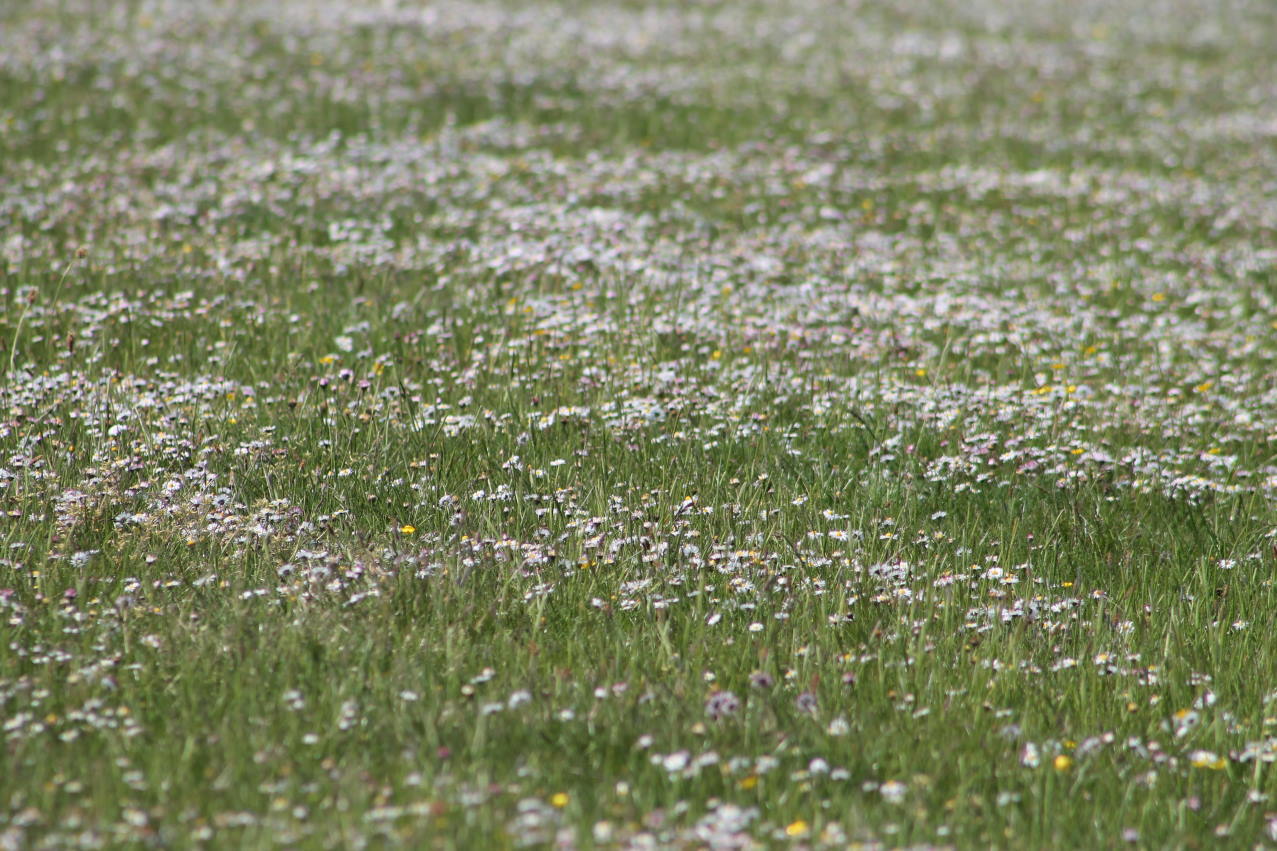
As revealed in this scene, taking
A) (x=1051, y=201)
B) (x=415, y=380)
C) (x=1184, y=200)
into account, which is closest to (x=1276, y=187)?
(x=1184, y=200)

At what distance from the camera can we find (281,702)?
3844mm

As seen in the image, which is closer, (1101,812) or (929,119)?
(1101,812)

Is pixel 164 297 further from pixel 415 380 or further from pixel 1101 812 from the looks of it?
pixel 1101 812

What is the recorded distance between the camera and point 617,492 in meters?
5.64

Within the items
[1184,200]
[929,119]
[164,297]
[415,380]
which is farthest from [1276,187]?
[164,297]

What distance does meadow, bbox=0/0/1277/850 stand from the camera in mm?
3561

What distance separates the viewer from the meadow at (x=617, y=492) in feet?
11.7

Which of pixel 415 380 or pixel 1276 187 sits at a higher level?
pixel 1276 187

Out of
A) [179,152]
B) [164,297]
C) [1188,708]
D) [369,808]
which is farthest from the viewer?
[179,152]

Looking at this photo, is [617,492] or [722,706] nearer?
[722,706]

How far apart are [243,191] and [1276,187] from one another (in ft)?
35.3

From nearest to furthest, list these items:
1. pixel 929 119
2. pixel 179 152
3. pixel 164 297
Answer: pixel 164 297
pixel 179 152
pixel 929 119

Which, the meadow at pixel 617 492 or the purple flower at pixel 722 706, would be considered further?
the purple flower at pixel 722 706

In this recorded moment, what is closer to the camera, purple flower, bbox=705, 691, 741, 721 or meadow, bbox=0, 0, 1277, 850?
meadow, bbox=0, 0, 1277, 850
